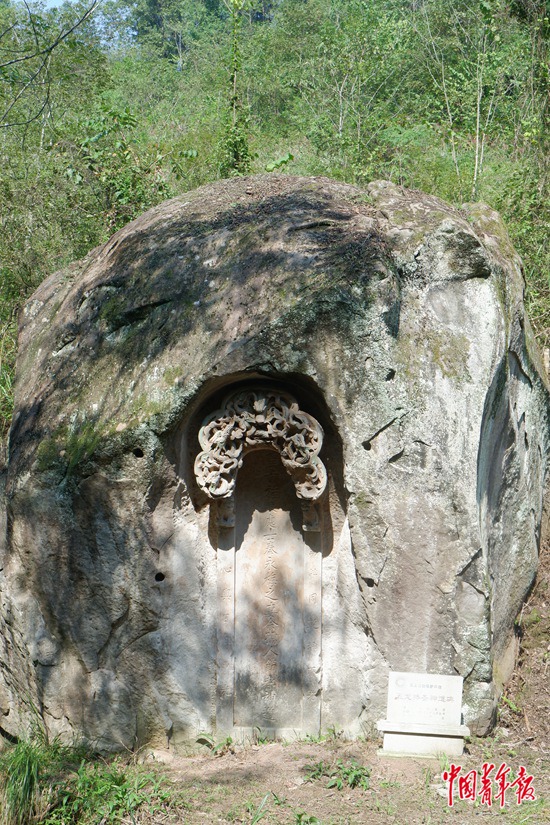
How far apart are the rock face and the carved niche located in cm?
1

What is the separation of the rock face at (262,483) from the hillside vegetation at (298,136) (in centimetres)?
325

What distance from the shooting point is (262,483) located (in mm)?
6449

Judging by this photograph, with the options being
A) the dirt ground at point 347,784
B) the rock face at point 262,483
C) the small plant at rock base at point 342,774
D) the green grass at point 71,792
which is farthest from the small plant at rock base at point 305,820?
the rock face at point 262,483

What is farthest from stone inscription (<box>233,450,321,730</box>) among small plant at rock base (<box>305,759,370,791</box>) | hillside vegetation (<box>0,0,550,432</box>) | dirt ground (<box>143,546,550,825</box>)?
hillside vegetation (<box>0,0,550,432</box>)

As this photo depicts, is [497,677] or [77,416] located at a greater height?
[77,416]

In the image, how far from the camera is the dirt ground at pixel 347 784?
5188 millimetres

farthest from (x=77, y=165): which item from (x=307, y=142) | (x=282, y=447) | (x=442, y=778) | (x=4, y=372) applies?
(x=442, y=778)

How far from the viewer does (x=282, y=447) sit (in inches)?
238

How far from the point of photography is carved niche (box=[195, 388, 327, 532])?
599cm

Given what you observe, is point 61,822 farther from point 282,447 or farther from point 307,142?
point 307,142

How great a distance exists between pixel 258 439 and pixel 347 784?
2247 mm

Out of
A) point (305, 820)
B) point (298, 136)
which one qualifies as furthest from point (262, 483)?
point (298, 136)

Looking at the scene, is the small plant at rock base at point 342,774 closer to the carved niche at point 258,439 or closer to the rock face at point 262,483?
the rock face at point 262,483

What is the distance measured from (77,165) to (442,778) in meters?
8.35
